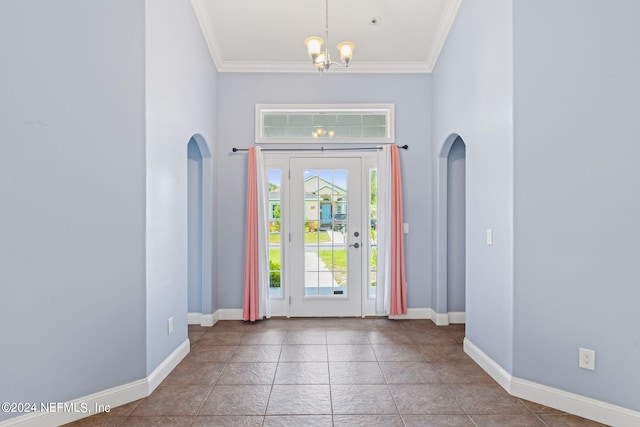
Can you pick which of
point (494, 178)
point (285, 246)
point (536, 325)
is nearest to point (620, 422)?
point (536, 325)

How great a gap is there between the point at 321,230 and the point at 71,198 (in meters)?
2.83

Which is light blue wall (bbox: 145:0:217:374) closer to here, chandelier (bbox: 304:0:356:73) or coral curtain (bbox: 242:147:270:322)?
coral curtain (bbox: 242:147:270:322)

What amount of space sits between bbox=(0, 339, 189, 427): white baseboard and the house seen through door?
1979 millimetres

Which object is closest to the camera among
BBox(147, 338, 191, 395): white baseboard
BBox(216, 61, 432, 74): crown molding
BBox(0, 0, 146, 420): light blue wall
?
BBox(0, 0, 146, 420): light blue wall

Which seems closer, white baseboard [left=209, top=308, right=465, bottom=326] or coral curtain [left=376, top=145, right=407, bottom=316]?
white baseboard [left=209, top=308, right=465, bottom=326]

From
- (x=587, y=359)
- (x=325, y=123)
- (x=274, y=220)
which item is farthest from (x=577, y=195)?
(x=274, y=220)

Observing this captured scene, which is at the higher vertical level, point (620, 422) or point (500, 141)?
point (500, 141)

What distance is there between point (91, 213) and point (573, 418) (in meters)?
3.39

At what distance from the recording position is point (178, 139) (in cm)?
332

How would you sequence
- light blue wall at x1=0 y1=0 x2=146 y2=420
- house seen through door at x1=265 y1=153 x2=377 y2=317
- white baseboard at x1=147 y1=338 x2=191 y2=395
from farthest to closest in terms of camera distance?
house seen through door at x1=265 y1=153 x2=377 y2=317
white baseboard at x1=147 y1=338 x2=191 y2=395
light blue wall at x1=0 y1=0 x2=146 y2=420

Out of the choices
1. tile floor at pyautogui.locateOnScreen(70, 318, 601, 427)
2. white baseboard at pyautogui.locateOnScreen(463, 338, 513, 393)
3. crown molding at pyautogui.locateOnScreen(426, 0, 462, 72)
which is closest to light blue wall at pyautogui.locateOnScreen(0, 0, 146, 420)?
tile floor at pyautogui.locateOnScreen(70, 318, 601, 427)

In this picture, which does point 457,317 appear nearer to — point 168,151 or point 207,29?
point 168,151

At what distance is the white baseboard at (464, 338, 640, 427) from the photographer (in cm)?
223

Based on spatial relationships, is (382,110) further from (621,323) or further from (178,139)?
(621,323)
